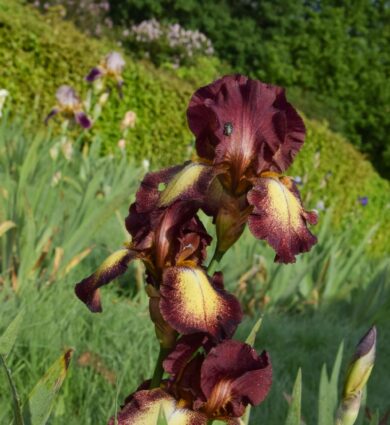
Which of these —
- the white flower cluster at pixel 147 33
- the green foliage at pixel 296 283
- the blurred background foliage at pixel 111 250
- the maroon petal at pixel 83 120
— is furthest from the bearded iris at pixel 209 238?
the white flower cluster at pixel 147 33

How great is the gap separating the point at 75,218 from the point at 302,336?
107 cm

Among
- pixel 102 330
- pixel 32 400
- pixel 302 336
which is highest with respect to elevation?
pixel 32 400

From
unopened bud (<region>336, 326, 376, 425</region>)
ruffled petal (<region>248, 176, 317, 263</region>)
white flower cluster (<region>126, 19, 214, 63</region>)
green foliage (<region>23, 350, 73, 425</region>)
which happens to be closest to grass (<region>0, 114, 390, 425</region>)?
green foliage (<region>23, 350, 73, 425</region>)

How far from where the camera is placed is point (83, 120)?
4203mm

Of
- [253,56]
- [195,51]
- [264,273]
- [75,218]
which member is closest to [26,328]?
[75,218]

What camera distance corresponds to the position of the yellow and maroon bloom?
2.60ft

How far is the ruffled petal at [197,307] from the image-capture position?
73cm

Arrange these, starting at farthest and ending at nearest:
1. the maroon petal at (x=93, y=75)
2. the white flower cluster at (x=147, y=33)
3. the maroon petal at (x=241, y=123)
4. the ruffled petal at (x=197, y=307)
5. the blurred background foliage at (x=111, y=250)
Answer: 1. the white flower cluster at (x=147, y=33)
2. the maroon petal at (x=93, y=75)
3. the blurred background foliage at (x=111, y=250)
4. the maroon petal at (x=241, y=123)
5. the ruffled petal at (x=197, y=307)

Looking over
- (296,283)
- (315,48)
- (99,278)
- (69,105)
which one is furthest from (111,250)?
(315,48)

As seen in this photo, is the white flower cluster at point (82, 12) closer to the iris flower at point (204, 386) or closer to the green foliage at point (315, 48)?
the green foliage at point (315, 48)

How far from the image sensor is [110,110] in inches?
259

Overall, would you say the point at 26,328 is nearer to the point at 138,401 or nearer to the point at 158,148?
the point at 138,401

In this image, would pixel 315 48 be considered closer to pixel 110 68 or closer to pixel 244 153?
pixel 110 68

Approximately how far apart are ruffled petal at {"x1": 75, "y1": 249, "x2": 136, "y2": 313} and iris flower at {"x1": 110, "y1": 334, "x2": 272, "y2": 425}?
11 cm
